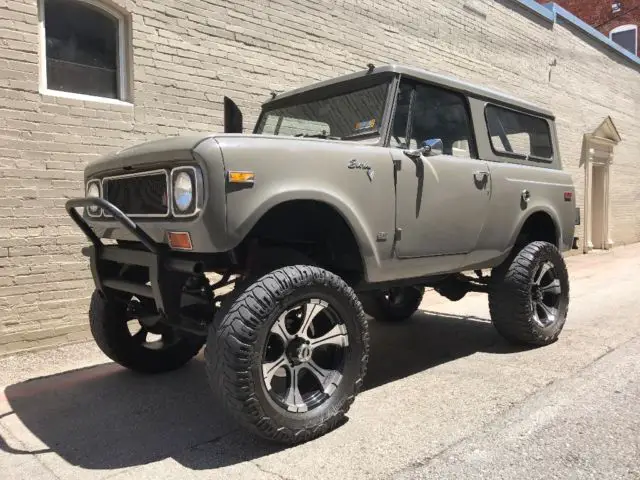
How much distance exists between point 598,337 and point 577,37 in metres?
11.6

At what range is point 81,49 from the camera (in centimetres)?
557

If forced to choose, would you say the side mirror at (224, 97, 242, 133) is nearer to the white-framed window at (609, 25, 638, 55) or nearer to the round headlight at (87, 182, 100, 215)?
the round headlight at (87, 182, 100, 215)

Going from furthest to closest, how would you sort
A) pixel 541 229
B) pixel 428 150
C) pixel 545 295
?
pixel 541 229 → pixel 545 295 → pixel 428 150

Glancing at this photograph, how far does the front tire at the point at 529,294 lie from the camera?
181 inches

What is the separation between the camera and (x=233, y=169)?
280 cm

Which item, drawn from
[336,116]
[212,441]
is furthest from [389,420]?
[336,116]

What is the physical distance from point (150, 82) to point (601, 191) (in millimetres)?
13402

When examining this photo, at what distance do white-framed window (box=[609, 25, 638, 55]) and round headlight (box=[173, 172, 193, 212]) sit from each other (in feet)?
74.4

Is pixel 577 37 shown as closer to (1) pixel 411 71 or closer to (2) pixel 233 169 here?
(1) pixel 411 71

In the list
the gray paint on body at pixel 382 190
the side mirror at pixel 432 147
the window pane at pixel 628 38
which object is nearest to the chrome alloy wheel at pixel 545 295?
the gray paint on body at pixel 382 190

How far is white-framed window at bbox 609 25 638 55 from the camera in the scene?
2086cm

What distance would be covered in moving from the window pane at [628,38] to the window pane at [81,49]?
20934 millimetres

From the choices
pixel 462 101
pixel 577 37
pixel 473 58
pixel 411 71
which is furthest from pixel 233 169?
pixel 577 37

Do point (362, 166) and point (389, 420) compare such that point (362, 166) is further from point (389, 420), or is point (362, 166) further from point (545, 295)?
point (545, 295)
